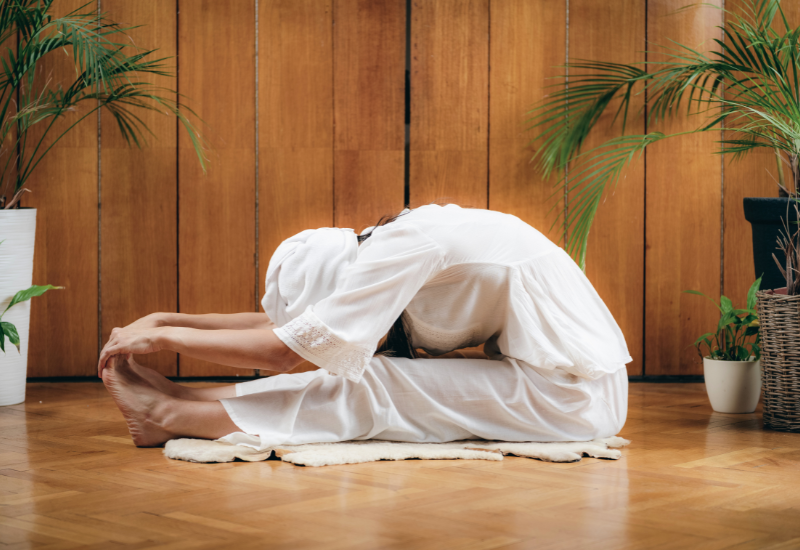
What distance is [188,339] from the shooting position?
83.6 inches

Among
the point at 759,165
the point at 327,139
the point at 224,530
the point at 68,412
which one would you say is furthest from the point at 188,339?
the point at 759,165

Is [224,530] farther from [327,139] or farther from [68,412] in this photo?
[327,139]

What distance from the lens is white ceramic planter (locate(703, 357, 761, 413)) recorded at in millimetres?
2867

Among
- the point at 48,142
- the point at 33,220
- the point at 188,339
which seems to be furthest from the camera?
the point at 48,142

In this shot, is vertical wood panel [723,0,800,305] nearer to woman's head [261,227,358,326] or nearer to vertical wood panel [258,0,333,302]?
vertical wood panel [258,0,333,302]

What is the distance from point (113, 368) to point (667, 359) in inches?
92.6

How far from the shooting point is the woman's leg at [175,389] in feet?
7.55

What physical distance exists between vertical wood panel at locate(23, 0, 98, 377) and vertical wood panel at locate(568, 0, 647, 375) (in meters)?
2.01

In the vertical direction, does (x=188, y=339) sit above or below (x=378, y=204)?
below

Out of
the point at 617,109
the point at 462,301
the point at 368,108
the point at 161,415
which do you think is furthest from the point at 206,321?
the point at 617,109

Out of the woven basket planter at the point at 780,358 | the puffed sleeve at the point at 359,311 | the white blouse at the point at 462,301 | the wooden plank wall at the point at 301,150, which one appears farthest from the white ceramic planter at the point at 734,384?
the puffed sleeve at the point at 359,311

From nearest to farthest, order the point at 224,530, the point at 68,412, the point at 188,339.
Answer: the point at 224,530 < the point at 188,339 < the point at 68,412

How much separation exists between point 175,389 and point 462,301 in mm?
845

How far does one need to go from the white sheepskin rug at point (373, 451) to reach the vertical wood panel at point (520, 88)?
149cm
